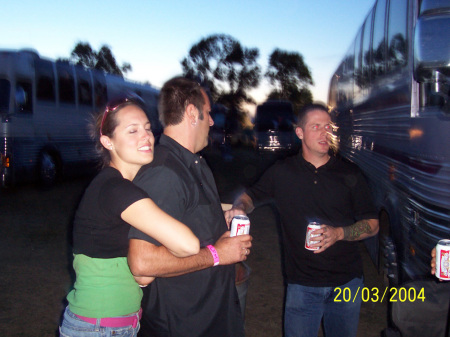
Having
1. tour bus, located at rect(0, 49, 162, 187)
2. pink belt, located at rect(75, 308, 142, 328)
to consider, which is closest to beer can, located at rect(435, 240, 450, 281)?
pink belt, located at rect(75, 308, 142, 328)

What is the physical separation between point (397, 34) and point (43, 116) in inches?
426

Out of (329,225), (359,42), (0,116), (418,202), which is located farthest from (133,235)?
(0,116)

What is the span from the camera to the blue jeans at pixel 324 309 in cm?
311

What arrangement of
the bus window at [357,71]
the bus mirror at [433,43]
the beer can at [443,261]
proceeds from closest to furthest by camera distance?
1. the beer can at [443,261]
2. the bus mirror at [433,43]
3. the bus window at [357,71]

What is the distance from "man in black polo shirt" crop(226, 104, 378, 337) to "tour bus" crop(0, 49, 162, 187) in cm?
972

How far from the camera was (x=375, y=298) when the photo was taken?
551 cm

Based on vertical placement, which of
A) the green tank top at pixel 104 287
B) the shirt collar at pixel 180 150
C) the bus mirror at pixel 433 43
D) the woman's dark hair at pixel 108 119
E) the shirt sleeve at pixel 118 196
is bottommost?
the green tank top at pixel 104 287

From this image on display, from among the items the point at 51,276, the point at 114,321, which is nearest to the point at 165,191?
the point at 114,321

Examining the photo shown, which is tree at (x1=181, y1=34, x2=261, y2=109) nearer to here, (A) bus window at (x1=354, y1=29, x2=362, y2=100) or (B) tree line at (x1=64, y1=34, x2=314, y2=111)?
(B) tree line at (x1=64, y1=34, x2=314, y2=111)

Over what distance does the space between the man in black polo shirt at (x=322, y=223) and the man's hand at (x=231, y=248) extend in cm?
75

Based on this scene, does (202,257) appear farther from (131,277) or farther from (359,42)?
(359,42)

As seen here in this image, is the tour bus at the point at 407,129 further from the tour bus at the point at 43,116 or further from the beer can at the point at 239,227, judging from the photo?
the tour bus at the point at 43,116

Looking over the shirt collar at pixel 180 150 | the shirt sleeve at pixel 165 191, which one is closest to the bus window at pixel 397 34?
the shirt collar at pixel 180 150

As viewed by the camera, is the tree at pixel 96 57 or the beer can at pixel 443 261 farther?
the tree at pixel 96 57
